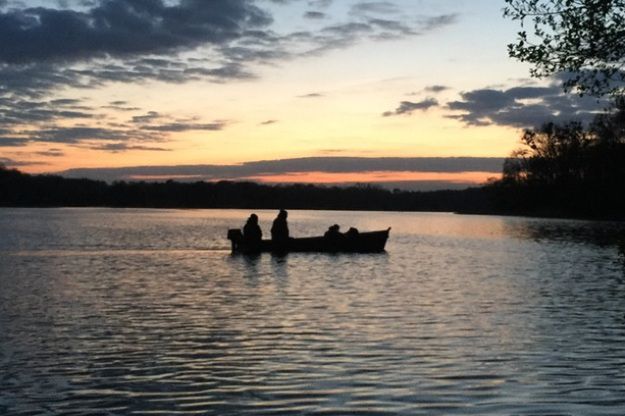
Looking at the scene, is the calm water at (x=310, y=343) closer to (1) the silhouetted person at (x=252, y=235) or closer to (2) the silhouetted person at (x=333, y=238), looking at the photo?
(1) the silhouetted person at (x=252, y=235)

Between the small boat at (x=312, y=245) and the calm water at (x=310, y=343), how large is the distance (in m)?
10.7

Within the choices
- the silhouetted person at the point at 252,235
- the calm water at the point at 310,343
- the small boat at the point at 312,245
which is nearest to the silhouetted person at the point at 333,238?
the small boat at the point at 312,245

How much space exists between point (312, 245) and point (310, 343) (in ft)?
95.9

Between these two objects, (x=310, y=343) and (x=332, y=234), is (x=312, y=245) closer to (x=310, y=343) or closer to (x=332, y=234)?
(x=332, y=234)

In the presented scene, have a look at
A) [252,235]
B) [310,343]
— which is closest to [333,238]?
[252,235]

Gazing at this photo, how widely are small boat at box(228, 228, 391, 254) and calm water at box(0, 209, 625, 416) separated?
10.7 metres

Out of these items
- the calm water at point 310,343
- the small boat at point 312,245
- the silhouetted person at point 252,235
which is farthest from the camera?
the small boat at point 312,245

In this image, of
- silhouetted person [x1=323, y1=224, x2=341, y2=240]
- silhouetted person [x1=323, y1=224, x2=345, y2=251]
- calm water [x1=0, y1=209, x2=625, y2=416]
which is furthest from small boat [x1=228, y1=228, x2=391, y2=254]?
calm water [x1=0, y1=209, x2=625, y2=416]

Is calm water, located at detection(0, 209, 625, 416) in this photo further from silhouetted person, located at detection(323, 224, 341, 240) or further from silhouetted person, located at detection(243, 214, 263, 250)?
silhouetted person, located at detection(323, 224, 341, 240)

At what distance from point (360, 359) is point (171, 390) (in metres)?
3.87

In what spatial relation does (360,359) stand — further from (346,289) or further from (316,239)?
(316,239)

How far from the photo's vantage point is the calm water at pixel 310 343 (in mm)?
11242

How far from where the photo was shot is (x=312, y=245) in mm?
45219

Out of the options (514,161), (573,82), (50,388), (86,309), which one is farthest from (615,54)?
(514,161)
